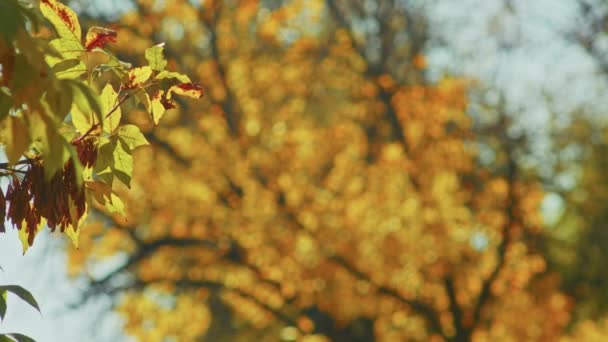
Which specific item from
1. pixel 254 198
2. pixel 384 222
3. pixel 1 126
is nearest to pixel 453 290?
pixel 384 222

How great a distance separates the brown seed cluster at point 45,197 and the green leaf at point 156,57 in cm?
24

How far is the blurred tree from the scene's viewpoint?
11594mm

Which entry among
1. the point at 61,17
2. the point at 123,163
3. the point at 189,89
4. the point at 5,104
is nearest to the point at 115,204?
the point at 123,163

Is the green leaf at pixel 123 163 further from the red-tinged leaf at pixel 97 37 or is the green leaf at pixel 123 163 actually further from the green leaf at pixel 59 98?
the green leaf at pixel 59 98

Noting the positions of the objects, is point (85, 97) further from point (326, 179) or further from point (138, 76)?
point (326, 179)

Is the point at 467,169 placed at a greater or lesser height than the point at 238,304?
greater

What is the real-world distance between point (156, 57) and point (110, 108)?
180 millimetres

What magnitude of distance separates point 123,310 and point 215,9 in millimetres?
5066

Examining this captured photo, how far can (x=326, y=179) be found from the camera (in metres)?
13.3

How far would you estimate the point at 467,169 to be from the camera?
13031 mm

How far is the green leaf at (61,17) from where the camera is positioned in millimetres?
1960

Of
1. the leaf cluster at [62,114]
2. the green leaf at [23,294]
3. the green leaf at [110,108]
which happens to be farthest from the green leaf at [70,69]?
the green leaf at [23,294]

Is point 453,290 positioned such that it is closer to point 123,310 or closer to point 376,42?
point 376,42

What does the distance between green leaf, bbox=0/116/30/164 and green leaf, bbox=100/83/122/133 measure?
485mm
